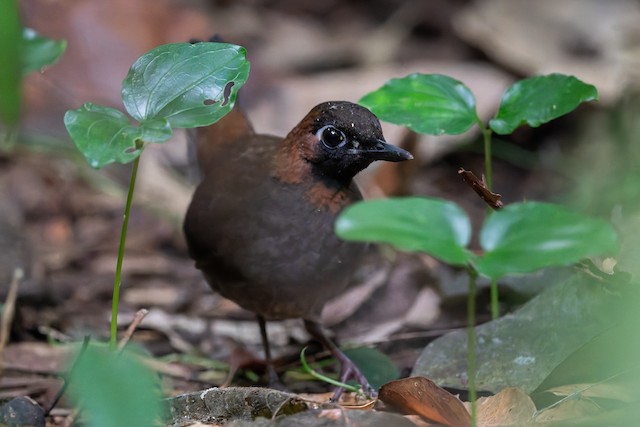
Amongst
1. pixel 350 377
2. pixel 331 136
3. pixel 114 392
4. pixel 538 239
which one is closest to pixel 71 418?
pixel 350 377

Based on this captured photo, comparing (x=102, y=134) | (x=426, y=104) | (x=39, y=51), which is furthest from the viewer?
(x=39, y=51)

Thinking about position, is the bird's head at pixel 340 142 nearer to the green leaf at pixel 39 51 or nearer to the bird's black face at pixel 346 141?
the bird's black face at pixel 346 141

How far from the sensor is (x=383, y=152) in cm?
372

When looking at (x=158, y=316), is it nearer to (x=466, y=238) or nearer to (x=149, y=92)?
(x=149, y=92)

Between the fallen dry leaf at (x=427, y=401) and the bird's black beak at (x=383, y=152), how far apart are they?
3.52 feet

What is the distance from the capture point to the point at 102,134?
275 centimetres

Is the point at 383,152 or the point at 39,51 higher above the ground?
the point at 39,51

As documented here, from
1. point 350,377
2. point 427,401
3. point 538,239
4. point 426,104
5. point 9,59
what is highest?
point 9,59

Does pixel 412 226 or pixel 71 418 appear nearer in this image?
pixel 412 226

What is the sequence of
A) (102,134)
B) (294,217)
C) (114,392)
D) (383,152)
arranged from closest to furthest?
1. (114,392)
2. (102,134)
3. (383,152)
4. (294,217)

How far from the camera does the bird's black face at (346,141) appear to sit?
372 cm

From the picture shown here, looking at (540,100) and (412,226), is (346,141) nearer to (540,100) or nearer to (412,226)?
(540,100)

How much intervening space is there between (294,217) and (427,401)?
1236 mm

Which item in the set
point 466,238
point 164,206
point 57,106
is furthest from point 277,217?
point 57,106
